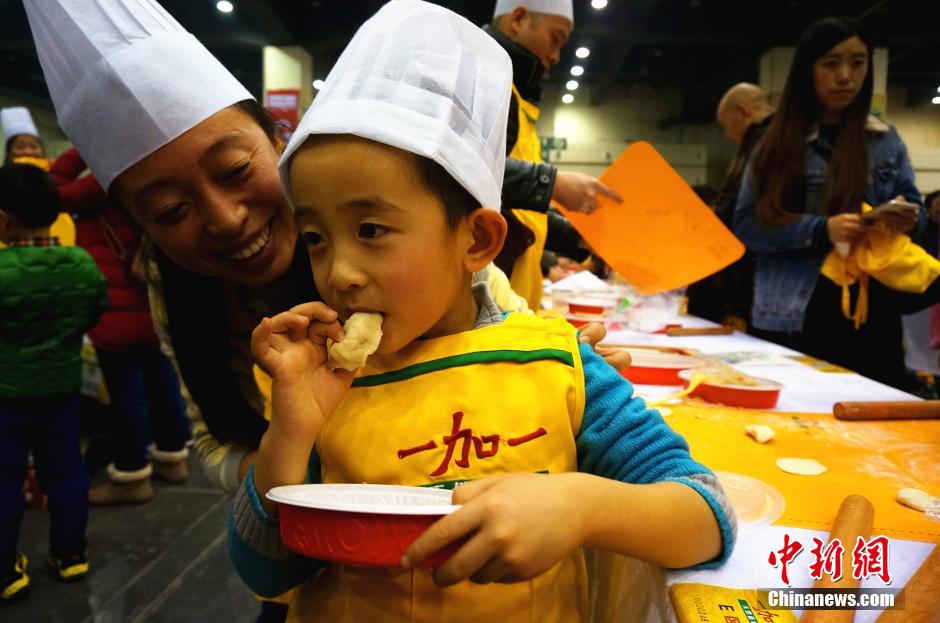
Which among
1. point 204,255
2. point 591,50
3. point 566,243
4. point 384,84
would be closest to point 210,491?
point 566,243

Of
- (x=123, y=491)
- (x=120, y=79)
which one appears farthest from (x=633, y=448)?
(x=123, y=491)

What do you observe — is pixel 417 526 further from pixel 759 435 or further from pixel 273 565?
pixel 759 435

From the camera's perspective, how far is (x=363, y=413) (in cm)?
88

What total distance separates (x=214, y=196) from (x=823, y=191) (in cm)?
231

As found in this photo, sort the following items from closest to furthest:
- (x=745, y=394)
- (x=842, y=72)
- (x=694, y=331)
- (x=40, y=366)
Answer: (x=745, y=394) → (x=842, y=72) → (x=40, y=366) → (x=694, y=331)

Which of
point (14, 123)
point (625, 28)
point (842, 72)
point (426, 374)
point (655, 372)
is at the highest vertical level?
point (625, 28)

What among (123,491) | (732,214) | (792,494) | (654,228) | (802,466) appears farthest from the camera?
(123,491)

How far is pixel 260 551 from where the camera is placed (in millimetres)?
869

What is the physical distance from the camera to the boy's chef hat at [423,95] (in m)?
0.78

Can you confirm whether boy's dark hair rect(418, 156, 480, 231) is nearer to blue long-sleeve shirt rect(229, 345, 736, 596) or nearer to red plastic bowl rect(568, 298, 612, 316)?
blue long-sleeve shirt rect(229, 345, 736, 596)

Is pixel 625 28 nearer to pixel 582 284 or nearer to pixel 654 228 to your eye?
pixel 582 284

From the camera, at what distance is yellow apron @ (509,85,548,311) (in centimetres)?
235

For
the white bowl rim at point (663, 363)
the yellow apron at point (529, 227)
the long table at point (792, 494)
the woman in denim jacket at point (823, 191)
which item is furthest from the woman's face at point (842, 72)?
the white bowl rim at point (663, 363)

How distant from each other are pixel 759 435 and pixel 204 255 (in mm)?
1222
